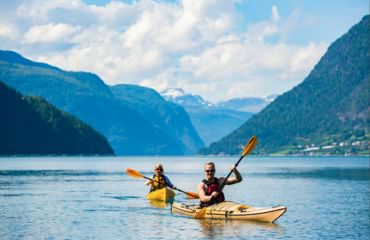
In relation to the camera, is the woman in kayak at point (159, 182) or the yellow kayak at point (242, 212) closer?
the yellow kayak at point (242, 212)

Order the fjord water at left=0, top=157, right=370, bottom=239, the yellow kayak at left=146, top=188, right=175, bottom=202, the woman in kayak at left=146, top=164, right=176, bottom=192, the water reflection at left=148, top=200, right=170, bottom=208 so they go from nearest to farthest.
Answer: the fjord water at left=0, top=157, right=370, bottom=239 < the water reflection at left=148, top=200, right=170, bottom=208 < the yellow kayak at left=146, top=188, right=175, bottom=202 < the woman in kayak at left=146, top=164, right=176, bottom=192

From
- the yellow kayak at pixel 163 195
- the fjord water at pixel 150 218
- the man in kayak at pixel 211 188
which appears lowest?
the fjord water at pixel 150 218

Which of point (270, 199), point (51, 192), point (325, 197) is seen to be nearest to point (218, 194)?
point (270, 199)

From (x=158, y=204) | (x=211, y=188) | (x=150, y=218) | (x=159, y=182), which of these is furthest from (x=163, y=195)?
(x=211, y=188)

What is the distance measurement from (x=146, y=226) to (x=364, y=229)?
13.3 metres

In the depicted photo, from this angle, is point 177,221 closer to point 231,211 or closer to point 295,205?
point 231,211

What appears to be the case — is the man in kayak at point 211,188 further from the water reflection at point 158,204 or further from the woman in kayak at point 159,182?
the woman in kayak at point 159,182

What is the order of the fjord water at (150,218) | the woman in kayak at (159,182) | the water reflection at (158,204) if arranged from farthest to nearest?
1. the woman in kayak at (159,182)
2. the water reflection at (158,204)
3. the fjord water at (150,218)

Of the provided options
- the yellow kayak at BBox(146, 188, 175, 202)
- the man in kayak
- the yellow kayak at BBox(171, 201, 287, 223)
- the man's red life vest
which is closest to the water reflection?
the yellow kayak at BBox(146, 188, 175, 202)

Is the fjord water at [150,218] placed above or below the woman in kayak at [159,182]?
below

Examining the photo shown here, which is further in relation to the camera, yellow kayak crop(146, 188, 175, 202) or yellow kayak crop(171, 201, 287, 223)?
yellow kayak crop(146, 188, 175, 202)

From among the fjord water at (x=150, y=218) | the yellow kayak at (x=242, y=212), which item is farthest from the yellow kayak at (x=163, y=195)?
the yellow kayak at (x=242, y=212)

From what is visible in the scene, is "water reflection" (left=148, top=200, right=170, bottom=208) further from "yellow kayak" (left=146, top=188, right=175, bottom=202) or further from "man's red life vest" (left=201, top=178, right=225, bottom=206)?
"man's red life vest" (left=201, top=178, right=225, bottom=206)

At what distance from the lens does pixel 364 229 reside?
4497cm
